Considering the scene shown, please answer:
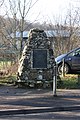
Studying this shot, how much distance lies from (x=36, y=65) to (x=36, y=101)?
379 centimetres

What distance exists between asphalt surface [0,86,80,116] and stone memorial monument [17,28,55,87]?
0.57 meters

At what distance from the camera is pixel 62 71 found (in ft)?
64.1

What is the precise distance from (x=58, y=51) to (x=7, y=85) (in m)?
12.9

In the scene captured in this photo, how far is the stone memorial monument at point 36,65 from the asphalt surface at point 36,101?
57 centimetres

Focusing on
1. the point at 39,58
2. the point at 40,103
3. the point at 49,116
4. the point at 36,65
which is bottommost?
the point at 49,116

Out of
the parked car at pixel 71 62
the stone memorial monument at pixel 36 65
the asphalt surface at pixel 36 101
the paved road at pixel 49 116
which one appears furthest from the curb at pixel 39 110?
the parked car at pixel 71 62

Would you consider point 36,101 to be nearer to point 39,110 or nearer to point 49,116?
point 39,110

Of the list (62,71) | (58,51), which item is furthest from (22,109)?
(58,51)

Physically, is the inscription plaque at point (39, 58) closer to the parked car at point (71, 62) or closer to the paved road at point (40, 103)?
the paved road at point (40, 103)

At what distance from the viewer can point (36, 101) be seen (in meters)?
11.8

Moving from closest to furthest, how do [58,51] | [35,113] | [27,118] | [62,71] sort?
[27,118], [35,113], [62,71], [58,51]

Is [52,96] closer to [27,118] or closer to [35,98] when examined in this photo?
[35,98]

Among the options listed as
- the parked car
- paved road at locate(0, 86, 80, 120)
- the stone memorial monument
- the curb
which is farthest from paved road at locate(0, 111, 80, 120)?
the parked car

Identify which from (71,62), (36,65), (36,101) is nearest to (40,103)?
(36,101)
